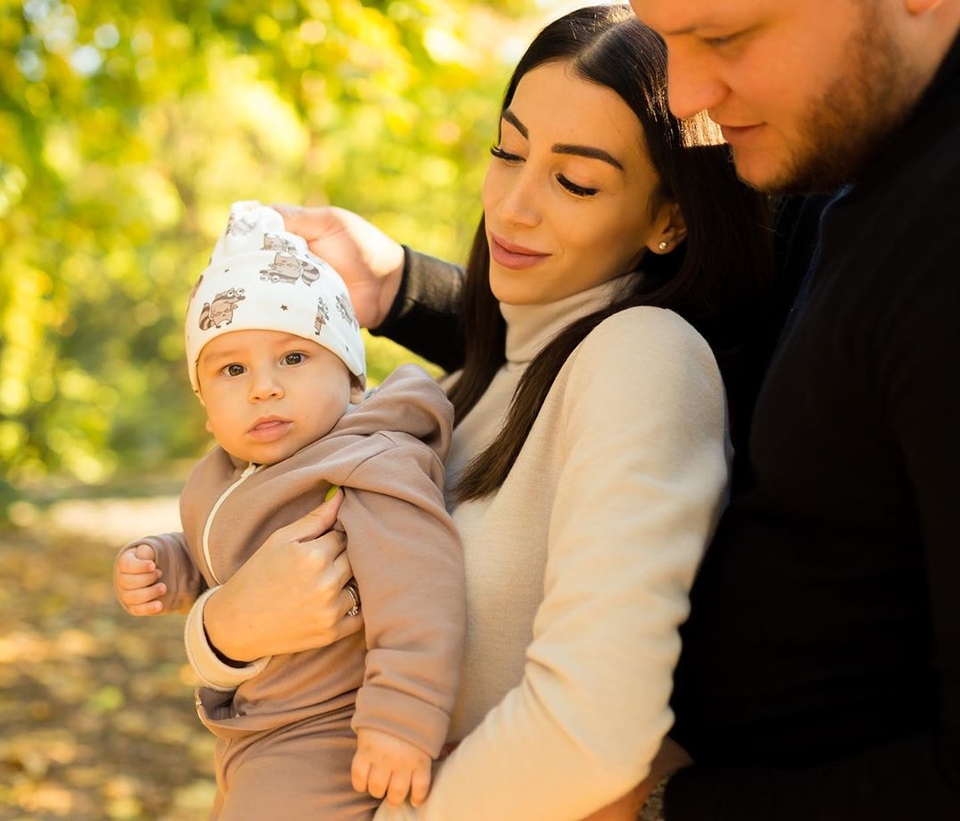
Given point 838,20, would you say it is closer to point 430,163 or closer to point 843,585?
point 843,585

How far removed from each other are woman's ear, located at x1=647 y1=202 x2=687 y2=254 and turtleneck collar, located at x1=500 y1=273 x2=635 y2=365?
0.09 m

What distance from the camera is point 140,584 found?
2352 millimetres

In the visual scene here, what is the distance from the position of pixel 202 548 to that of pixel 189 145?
12689mm

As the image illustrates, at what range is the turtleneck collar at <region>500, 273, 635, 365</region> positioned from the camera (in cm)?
237

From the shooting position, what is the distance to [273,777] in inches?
78.2

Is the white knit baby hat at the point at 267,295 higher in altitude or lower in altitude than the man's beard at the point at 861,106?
lower

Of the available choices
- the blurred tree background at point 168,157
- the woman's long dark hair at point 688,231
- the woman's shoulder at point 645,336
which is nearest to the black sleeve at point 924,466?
the woman's shoulder at point 645,336

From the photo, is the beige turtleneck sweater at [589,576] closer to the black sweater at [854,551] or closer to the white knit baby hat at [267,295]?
the black sweater at [854,551]

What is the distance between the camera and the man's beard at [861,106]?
61.3 inches

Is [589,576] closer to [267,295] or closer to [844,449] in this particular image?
[844,449]

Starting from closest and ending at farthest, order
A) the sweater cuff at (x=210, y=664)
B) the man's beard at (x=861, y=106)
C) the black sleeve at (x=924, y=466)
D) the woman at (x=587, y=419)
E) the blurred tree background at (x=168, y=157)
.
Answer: the black sleeve at (x=924, y=466) < the man's beard at (x=861, y=106) < the woman at (x=587, y=419) < the sweater cuff at (x=210, y=664) < the blurred tree background at (x=168, y=157)

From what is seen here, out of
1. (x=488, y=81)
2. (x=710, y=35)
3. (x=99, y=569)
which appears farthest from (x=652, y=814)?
(x=488, y=81)

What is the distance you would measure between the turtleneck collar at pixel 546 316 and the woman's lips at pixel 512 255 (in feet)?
0.35

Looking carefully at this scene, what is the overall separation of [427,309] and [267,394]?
Result: 3.70ft
